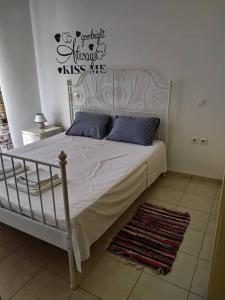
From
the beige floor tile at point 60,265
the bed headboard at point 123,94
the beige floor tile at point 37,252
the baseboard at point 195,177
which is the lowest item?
the beige floor tile at point 60,265

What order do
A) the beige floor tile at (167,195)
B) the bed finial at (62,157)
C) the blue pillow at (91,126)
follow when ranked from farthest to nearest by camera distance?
the blue pillow at (91,126) < the beige floor tile at (167,195) < the bed finial at (62,157)

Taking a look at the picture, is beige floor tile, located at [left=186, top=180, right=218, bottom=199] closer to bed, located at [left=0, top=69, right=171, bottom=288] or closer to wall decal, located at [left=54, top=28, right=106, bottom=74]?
bed, located at [left=0, top=69, right=171, bottom=288]

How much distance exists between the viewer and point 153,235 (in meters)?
2.05

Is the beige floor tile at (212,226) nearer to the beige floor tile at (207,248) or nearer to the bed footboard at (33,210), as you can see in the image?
the beige floor tile at (207,248)

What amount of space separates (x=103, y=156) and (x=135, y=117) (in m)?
0.87

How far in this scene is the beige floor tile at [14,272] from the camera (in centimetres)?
161

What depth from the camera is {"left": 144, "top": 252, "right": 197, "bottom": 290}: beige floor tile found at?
1631 mm

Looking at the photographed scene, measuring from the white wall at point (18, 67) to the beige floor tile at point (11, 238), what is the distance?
7.05 feet

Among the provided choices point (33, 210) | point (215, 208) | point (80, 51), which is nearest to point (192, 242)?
point (215, 208)

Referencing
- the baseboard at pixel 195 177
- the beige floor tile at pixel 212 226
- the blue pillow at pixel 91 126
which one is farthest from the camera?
the blue pillow at pixel 91 126

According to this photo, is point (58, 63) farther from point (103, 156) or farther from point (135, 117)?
point (103, 156)

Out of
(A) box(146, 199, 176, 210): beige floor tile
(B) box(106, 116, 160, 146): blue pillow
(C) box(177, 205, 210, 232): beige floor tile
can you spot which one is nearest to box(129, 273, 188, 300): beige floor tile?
(C) box(177, 205, 210, 232): beige floor tile

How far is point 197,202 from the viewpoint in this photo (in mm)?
2566

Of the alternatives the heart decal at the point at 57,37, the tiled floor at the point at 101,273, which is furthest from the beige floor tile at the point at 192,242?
the heart decal at the point at 57,37
